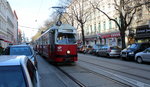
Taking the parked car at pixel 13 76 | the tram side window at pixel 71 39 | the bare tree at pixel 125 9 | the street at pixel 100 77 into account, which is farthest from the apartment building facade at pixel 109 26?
the parked car at pixel 13 76

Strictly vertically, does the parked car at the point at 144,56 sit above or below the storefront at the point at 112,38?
below

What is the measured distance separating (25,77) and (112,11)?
36.8 metres

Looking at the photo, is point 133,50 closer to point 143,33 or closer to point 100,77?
point 100,77

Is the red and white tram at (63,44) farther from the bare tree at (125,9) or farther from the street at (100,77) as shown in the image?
the bare tree at (125,9)

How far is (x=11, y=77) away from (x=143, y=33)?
28.2 m

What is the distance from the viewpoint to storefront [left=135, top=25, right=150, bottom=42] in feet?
91.2

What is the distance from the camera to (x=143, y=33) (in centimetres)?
2873

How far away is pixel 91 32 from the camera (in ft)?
165

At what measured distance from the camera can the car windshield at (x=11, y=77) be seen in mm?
3074

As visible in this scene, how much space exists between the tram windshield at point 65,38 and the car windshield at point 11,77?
1100 cm

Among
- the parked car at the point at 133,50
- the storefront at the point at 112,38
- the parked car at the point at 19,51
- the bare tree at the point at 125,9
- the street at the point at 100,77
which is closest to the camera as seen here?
the street at the point at 100,77

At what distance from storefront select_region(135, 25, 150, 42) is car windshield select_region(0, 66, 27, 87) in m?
27.2

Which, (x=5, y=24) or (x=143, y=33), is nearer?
(x=143, y=33)

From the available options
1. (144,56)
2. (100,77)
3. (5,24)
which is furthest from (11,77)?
(5,24)
